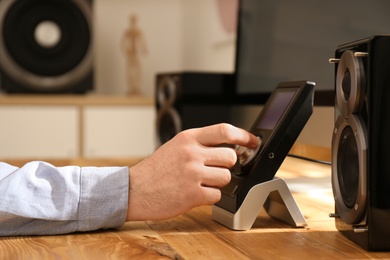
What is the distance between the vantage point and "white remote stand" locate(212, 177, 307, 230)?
0.90 meters

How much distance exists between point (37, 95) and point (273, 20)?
2144 mm

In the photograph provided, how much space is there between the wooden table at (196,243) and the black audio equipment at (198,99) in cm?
132

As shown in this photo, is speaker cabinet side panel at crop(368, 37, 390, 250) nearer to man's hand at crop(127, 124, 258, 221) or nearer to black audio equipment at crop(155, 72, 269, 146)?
man's hand at crop(127, 124, 258, 221)

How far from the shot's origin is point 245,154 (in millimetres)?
932

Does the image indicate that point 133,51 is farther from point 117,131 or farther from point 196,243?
point 196,243

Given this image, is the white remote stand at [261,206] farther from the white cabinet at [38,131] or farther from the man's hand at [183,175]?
the white cabinet at [38,131]

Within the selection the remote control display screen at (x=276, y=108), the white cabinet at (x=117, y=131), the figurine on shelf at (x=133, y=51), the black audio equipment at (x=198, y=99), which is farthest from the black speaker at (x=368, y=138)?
the figurine on shelf at (x=133, y=51)

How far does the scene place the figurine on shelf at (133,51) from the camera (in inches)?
159

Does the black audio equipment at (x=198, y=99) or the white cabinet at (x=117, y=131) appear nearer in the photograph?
the black audio equipment at (x=198, y=99)

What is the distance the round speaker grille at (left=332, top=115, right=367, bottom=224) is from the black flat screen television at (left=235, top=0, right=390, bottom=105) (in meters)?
0.33

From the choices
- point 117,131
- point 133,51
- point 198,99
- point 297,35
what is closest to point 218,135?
point 297,35

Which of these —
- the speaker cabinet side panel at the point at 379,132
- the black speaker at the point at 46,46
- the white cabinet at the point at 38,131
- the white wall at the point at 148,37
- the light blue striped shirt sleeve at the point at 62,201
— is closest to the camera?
the speaker cabinet side panel at the point at 379,132

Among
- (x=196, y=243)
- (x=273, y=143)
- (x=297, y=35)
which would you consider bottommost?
(x=196, y=243)

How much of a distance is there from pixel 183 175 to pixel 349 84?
0.23 meters
